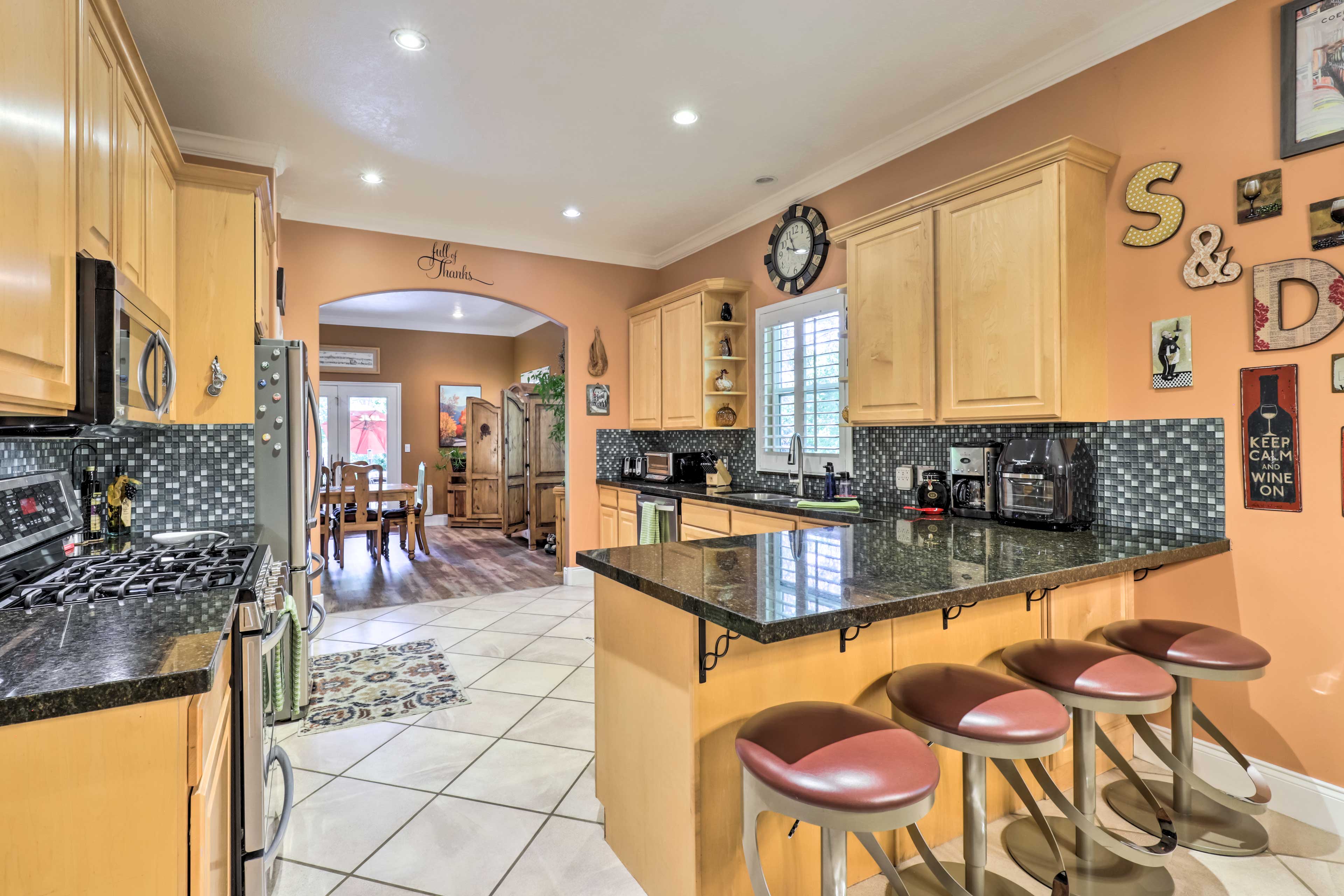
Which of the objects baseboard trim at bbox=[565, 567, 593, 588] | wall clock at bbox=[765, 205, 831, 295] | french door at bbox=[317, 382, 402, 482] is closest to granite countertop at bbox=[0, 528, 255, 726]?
wall clock at bbox=[765, 205, 831, 295]

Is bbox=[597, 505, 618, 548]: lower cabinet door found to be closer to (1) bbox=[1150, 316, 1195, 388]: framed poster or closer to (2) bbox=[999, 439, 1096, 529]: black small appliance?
(2) bbox=[999, 439, 1096, 529]: black small appliance

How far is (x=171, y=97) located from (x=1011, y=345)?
3813 mm

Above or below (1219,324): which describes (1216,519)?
below

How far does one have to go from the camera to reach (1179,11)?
2352 mm

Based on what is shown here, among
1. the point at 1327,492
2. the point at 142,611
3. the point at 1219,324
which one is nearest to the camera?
the point at 142,611

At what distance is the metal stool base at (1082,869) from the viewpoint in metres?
1.77

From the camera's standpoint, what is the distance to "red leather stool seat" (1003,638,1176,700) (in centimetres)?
163

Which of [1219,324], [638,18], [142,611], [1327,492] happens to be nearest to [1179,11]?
[1219,324]

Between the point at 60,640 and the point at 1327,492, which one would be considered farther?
the point at 1327,492

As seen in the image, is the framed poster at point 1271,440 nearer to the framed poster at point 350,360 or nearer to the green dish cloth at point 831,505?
the green dish cloth at point 831,505

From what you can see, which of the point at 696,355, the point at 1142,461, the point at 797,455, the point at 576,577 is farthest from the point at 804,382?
the point at 576,577

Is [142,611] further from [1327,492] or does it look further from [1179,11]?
[1179,11]

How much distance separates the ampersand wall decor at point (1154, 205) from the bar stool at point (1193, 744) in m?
1.38

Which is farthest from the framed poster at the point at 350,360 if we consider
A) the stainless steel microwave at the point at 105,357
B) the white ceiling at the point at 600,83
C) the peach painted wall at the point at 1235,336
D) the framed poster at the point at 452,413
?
the peach painted wall at the point at 1235,336
